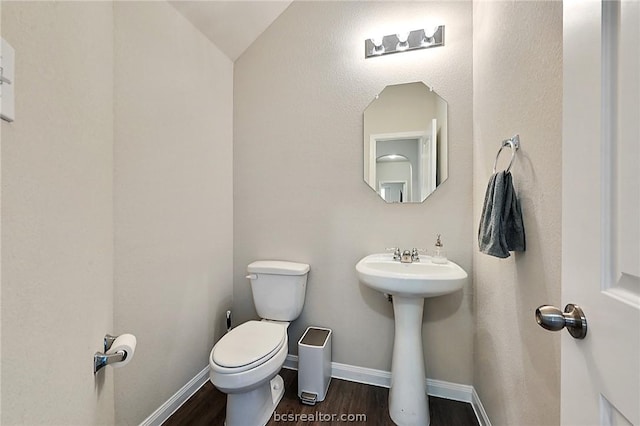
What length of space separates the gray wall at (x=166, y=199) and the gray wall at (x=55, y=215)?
636mm

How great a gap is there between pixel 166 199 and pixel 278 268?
0.79m

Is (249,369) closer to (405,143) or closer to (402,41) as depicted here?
(405,143)

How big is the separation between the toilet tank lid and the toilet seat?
341 millimetres

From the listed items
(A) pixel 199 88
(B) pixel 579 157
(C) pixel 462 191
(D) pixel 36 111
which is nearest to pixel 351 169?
(C) pixel 462 191

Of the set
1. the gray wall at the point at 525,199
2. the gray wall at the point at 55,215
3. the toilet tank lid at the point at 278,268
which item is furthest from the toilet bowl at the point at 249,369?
the gray wall at the point at 525,199

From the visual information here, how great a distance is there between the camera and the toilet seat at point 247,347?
1249mm

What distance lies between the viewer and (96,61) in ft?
2.23

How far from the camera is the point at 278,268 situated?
180 centimetres

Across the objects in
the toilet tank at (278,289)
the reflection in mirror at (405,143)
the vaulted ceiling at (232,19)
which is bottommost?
the toilet tank at (278,289)

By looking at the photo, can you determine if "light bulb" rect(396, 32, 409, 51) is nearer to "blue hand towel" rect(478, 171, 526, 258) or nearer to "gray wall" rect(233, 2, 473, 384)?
"gray wall" rect(233, 2, 473, 384)

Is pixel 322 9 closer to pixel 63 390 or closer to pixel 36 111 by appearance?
pixel 36 111

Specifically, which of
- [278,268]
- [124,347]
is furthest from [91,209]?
[278,268]

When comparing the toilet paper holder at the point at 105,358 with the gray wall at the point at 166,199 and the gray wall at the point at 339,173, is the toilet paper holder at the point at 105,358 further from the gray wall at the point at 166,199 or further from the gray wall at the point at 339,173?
the gray wall at the point at 339,173

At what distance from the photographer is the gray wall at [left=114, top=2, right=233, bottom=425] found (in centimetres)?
125
